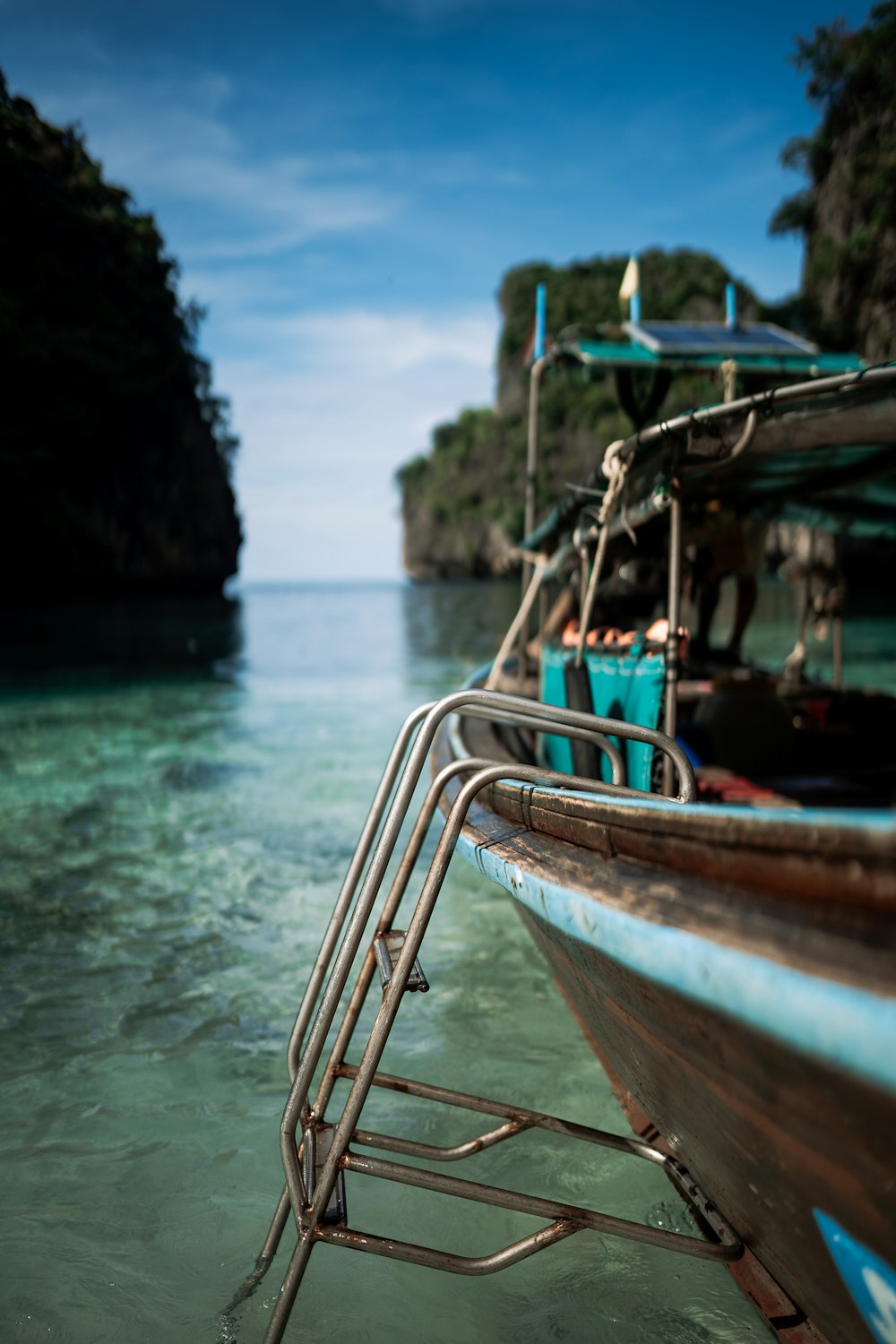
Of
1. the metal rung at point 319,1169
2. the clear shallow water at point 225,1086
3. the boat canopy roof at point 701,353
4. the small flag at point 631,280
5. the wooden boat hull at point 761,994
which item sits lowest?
the clear shallow water at point 225,1086

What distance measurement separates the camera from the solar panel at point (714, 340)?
518cm

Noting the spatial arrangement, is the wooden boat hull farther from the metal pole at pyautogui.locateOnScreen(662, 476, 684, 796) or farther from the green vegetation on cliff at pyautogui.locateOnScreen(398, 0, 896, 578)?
the green vegetation on cliff at pyautogui.locateOnScreen(398, 0, 896, 578)

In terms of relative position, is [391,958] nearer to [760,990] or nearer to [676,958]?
[676,958]

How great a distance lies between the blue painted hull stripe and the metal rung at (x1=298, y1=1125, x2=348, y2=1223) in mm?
858

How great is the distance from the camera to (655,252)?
62.2 meters

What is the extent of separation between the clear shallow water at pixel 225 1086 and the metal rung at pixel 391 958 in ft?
3.08

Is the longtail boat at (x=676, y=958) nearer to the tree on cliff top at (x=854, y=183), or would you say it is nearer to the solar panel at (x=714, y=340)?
the solar panel at (x=714, y=340)

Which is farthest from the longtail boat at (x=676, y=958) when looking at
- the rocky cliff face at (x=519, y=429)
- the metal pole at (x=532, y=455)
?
the rocky cliff face at (x=519, y=429)

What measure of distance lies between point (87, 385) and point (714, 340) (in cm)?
3288

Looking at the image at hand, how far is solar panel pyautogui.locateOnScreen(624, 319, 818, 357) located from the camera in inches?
204

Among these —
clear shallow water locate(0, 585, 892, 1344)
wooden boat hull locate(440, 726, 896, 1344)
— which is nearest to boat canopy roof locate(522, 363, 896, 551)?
wooden boat hull locate(440, 726, 896, 1344)

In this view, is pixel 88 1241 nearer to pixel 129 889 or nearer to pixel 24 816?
pixel 129 889

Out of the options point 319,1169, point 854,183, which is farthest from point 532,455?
point 854,183

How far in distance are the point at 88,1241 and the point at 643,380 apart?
615 cm
